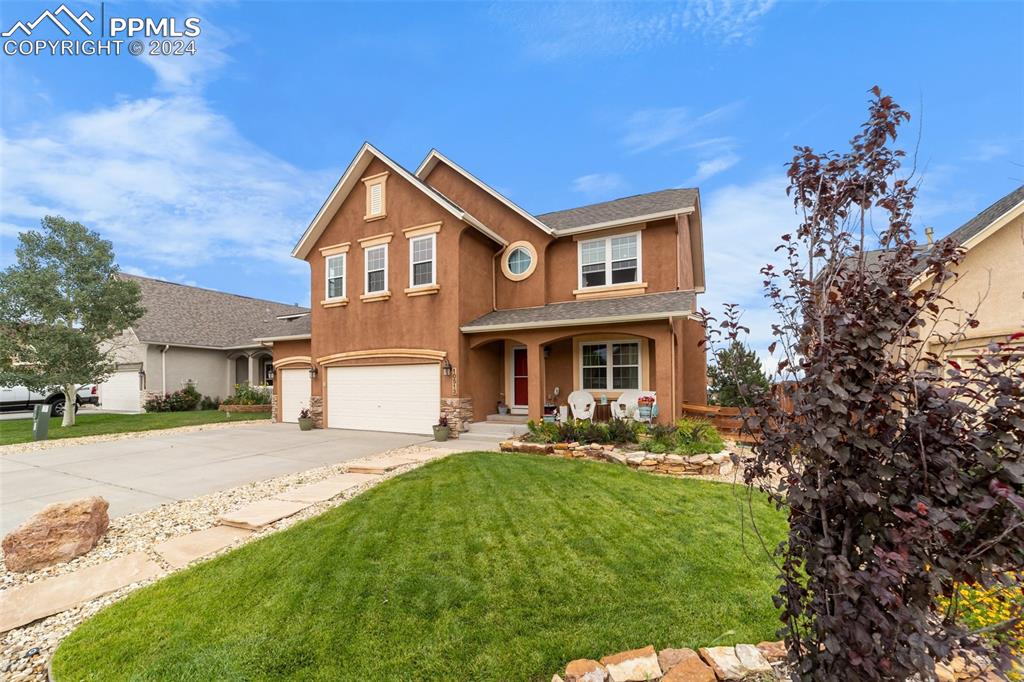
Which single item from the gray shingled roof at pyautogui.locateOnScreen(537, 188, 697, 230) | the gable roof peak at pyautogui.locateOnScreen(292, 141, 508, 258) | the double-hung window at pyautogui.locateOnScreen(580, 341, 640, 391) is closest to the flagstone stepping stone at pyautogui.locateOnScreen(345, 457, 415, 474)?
the double-hung window at pyautogui.locateOnScreen(580, 341, 640, 391)

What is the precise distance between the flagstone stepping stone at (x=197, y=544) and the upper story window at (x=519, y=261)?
10.4 meters

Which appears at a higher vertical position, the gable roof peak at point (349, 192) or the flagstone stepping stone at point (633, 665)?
the gable roof peak at point (349, 192)

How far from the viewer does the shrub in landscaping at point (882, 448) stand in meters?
1.71

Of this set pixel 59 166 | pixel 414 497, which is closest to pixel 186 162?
pixel 59 166

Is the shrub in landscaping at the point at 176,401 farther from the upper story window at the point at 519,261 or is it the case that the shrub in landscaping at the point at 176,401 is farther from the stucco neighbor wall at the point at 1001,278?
the stucco neighbor wall at the point at 1001,278

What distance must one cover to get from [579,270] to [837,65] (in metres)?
8.05

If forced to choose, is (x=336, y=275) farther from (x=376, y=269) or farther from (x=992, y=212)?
(x=992, y=212)

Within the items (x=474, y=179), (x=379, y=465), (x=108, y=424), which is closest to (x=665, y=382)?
(x=379, y=465)

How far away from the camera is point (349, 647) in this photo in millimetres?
3082

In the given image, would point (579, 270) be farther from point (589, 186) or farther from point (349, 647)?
point (349, 647)

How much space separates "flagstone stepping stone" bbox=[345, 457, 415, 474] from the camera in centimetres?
827

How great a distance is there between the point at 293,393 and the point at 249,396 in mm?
6444

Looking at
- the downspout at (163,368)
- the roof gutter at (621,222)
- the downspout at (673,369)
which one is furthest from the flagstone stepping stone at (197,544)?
the downspout at (163,368)

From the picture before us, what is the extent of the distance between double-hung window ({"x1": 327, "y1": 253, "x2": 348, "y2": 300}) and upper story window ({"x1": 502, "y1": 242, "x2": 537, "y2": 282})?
5.66m
